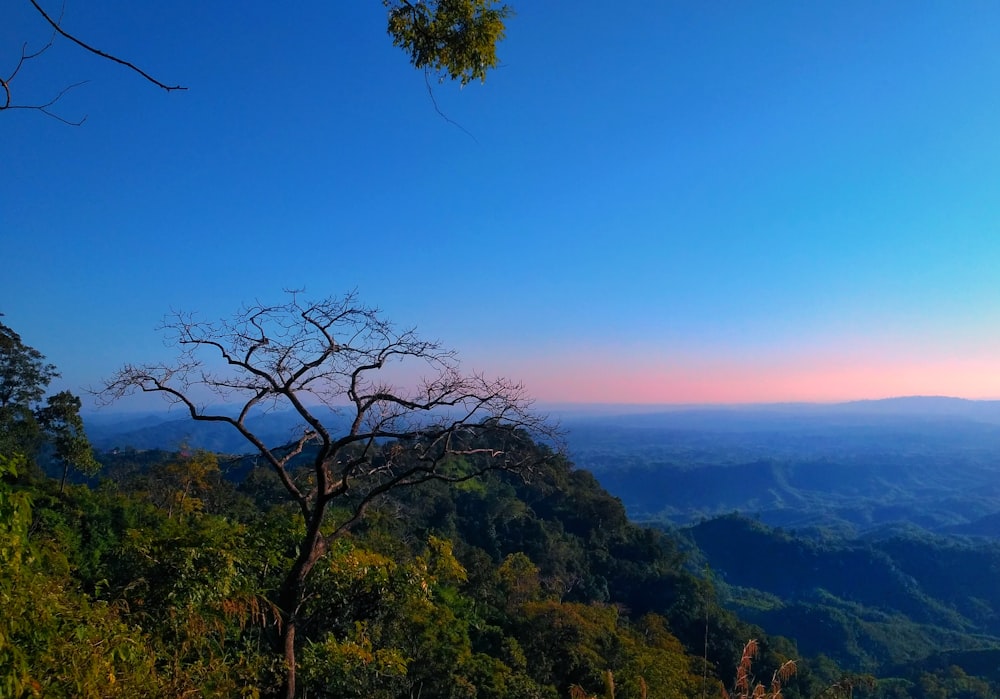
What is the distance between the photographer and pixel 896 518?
121938 mm

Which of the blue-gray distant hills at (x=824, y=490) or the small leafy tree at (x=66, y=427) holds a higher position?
the small leafy tree at (x=66, y=427)

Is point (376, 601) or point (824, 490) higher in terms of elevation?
point (376, 601)

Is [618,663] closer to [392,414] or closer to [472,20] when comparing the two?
[392,414]

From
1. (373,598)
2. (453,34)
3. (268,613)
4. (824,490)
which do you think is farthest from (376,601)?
(824,490)

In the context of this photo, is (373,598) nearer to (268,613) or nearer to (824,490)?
(268,613)

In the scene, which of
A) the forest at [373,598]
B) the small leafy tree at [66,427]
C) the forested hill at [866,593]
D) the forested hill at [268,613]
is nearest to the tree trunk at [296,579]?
the forest at [373,598]

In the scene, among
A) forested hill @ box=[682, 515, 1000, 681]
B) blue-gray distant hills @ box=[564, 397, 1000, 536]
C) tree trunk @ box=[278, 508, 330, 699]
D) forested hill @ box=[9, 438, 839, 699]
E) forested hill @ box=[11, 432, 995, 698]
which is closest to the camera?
forested hill @ box=[9, 438, 839, 699]

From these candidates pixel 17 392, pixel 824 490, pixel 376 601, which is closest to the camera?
pixel 376 601

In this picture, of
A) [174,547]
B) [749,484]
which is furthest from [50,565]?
[749,484]

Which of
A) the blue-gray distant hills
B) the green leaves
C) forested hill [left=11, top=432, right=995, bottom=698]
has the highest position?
the green leaves

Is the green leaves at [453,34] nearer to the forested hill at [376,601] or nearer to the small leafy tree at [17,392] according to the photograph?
the forested hill at [376,601]

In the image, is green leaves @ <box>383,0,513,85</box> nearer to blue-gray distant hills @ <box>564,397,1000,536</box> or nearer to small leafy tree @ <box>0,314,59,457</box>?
small leafy tree @ <box>0,314,59,457</box>

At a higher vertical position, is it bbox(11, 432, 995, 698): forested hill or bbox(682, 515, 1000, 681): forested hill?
bbox(11, 432, 995, 698): forested hill

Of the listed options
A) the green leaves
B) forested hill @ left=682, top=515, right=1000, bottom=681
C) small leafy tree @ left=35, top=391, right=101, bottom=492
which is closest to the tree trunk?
the green leaves
